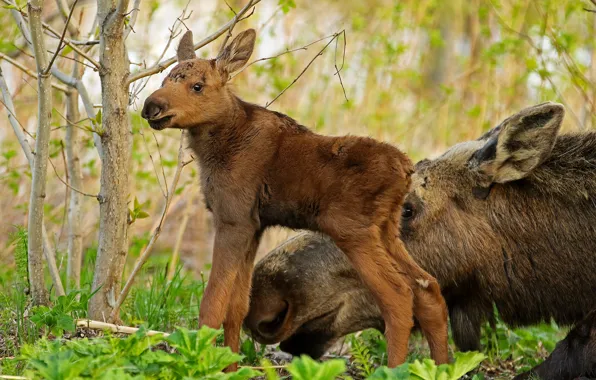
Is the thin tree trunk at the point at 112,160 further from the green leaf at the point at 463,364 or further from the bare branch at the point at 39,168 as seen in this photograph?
the green leaf at the point at 463,364

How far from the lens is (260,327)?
514 centimetres

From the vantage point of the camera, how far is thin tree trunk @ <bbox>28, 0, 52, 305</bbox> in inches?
179

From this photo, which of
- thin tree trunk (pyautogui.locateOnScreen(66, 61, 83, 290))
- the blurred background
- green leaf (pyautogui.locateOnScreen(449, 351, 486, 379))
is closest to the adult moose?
green leaf (pyautogui.locateOnScreen(449, 351, 486, 379))

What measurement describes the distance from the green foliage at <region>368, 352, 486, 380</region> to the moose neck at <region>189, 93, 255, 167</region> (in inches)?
61.6

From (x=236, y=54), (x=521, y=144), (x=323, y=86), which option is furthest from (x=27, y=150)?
(x=323, y=86)

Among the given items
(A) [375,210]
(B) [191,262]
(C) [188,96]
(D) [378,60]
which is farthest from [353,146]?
(B) [191,262]

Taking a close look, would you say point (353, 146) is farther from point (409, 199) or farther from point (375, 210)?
point (409, 199)

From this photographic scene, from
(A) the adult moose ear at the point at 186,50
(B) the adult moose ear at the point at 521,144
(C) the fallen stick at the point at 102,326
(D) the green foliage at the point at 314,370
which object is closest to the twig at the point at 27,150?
(C) the fallen stick at the point at 102,326

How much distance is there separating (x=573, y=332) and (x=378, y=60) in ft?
21.7

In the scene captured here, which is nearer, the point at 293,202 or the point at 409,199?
the point at 293,202

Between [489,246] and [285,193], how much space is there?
5.43 ft

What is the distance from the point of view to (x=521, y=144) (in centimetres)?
531

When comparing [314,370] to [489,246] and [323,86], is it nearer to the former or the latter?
[489,246]

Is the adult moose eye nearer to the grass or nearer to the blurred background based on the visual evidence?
the grass
